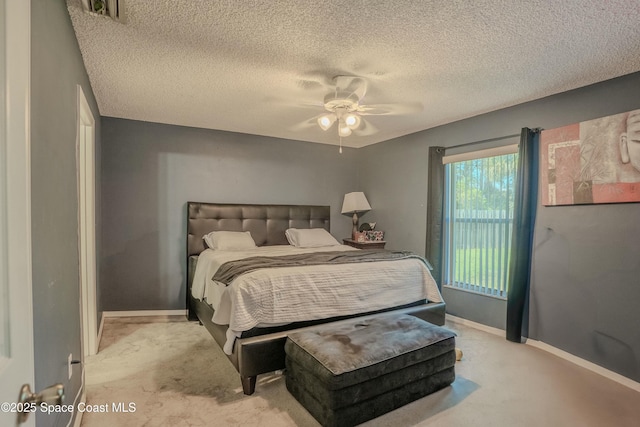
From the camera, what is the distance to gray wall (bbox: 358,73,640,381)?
2514mm

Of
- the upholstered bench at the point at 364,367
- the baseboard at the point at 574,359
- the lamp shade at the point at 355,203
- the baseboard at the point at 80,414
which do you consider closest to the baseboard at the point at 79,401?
the baseboard at the point at 80,414

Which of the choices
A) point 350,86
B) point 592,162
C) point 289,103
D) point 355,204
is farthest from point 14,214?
point 355,204

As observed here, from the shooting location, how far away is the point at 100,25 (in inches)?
75.8

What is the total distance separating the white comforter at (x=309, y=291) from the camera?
2.34 metres

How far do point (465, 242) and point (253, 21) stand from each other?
126 inches

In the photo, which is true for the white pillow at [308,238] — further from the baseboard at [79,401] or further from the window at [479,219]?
the baseboard at [79,401]

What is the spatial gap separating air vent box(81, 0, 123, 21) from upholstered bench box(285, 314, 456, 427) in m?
2.17

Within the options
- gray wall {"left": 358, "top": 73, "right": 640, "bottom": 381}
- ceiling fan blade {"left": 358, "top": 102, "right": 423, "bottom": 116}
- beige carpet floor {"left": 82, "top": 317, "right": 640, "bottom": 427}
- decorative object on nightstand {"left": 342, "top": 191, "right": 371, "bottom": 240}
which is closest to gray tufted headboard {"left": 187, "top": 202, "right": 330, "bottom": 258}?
decorative object on nightstand {"left": 342, "top": 191, "right": 371, "bottom": 240}

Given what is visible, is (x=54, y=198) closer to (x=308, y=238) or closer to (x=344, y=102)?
(x=344, y=102)

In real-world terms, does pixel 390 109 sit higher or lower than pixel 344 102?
higher

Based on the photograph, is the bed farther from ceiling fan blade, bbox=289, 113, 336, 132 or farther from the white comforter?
ceiling fan blade, bbox=289, 113, 336, 132

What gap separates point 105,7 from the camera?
1.74 metres

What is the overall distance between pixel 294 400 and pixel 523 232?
2511mm

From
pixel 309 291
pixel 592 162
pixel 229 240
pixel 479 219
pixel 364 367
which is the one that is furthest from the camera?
pixel 229 240
